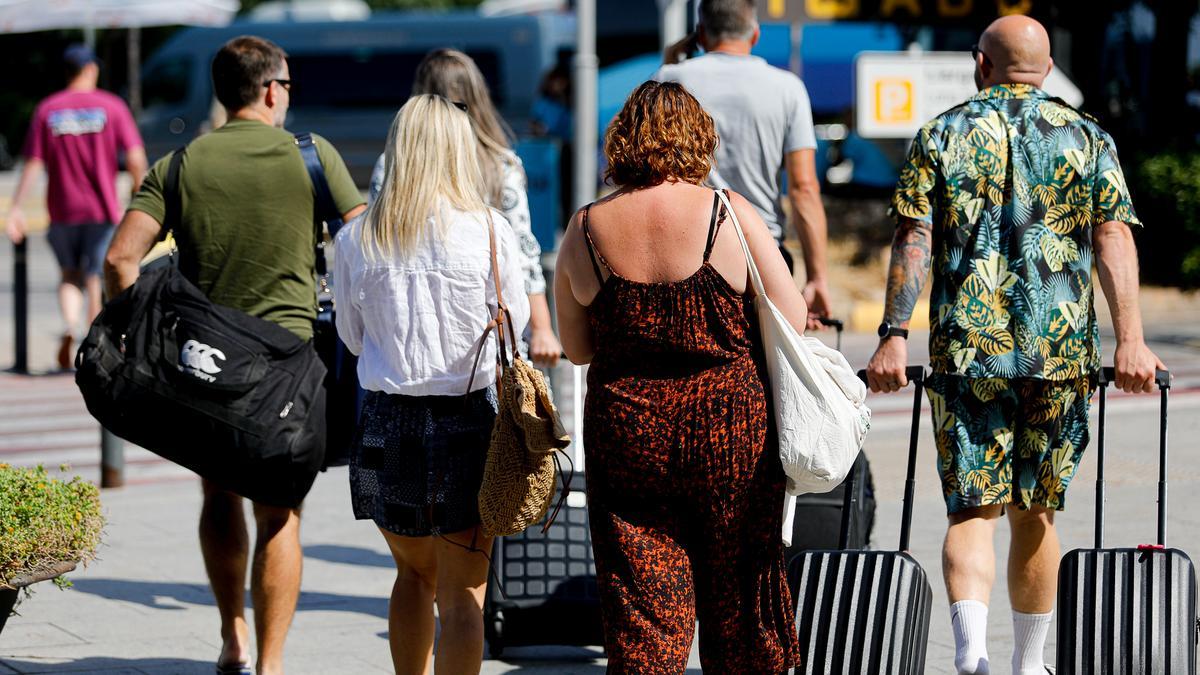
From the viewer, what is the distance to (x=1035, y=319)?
4.03 metres

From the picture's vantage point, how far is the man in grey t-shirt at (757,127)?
5.25 meters

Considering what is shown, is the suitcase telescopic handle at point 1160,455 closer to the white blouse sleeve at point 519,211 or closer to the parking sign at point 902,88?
the white blouse sleeve at point 519,211

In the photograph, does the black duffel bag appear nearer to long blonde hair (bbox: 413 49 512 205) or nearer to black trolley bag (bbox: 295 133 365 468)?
black trolley bag (bbox: 295 133 365 468)

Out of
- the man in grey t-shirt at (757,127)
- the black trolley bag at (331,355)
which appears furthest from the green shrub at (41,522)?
the man in grey t-shirt at (757,127)

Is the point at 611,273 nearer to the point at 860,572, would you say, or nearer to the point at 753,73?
the point at 860,572

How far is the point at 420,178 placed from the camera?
3873 millimetres

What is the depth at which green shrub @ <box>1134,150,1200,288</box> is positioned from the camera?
1301 cm

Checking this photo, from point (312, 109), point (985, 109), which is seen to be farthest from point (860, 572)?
point (312, 109)

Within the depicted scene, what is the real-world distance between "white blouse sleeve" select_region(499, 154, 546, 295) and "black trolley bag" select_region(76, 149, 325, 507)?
3.35 feet

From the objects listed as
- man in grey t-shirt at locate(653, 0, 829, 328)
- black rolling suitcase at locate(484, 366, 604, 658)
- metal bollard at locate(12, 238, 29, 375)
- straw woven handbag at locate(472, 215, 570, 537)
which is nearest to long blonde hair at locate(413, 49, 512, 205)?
man in grey t-shirt at locate(653, 0, 829, 328)

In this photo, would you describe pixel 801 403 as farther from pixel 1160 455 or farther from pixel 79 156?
pixel 79 156

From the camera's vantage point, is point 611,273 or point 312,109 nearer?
point 611,273

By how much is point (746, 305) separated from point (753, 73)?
6.51ft

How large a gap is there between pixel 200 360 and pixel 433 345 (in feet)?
2.52
